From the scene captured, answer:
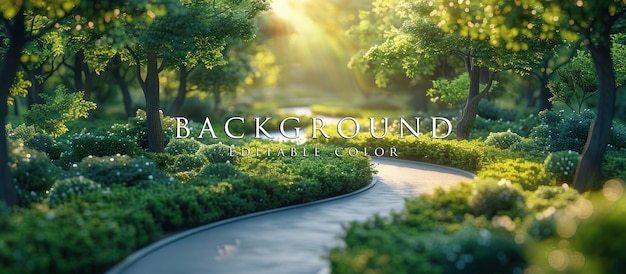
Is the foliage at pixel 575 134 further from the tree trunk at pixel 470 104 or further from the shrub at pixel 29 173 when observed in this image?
the shrub at pixel 29 173

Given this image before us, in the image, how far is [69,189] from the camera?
1351cm

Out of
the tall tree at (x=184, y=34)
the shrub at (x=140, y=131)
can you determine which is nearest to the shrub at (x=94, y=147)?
the tall tree at (x=184, y=34)

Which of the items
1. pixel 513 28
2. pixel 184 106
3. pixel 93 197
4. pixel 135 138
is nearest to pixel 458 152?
pixel 513 28

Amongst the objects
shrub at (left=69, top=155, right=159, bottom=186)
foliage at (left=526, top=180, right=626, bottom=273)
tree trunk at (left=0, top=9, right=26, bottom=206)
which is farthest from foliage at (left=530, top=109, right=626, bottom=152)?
tree trunk at (left=0, top=9, right=26, bottom=206)

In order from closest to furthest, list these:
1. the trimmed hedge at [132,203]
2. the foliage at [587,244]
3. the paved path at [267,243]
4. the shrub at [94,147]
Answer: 1. the foliage at [587,244]
2. the trimmed hedge at [132,203]
3. the paved path at [267,243]
4. the shrub at [94,147]

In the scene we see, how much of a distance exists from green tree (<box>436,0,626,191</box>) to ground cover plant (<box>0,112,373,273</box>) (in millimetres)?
5954

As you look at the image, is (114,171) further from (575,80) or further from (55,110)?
(575,80)

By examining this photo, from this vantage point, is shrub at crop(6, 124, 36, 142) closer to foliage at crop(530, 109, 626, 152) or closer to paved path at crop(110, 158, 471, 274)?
paved path at crop(110, 158, 471, 274)

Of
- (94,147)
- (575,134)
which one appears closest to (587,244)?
(575,134)

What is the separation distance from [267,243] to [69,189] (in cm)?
438

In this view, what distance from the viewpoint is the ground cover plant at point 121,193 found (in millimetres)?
9875

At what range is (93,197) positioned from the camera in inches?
520

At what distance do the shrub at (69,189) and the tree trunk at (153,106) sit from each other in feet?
28.8

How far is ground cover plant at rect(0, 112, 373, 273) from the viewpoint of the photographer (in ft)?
32.4
